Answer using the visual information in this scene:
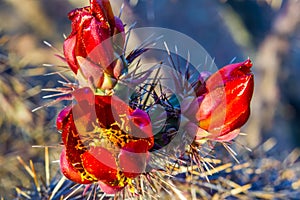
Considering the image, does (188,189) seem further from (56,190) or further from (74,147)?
(74,147)

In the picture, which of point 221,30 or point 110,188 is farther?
point 221,30

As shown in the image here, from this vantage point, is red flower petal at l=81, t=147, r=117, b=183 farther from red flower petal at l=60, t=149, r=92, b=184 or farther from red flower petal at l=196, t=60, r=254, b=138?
red flower petal at l=196, t=60, r=254, b=138

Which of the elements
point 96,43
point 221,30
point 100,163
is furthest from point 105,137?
point 221,30

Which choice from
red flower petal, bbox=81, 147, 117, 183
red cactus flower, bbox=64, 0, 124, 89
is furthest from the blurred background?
red flower petal, bbox=81, 147, 117, 183

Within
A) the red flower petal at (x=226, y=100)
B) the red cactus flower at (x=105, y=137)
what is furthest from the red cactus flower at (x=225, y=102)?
the red cactus flower at (x=105, y=137)

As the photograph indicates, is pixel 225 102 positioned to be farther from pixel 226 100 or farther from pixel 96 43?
pixel 96 43
